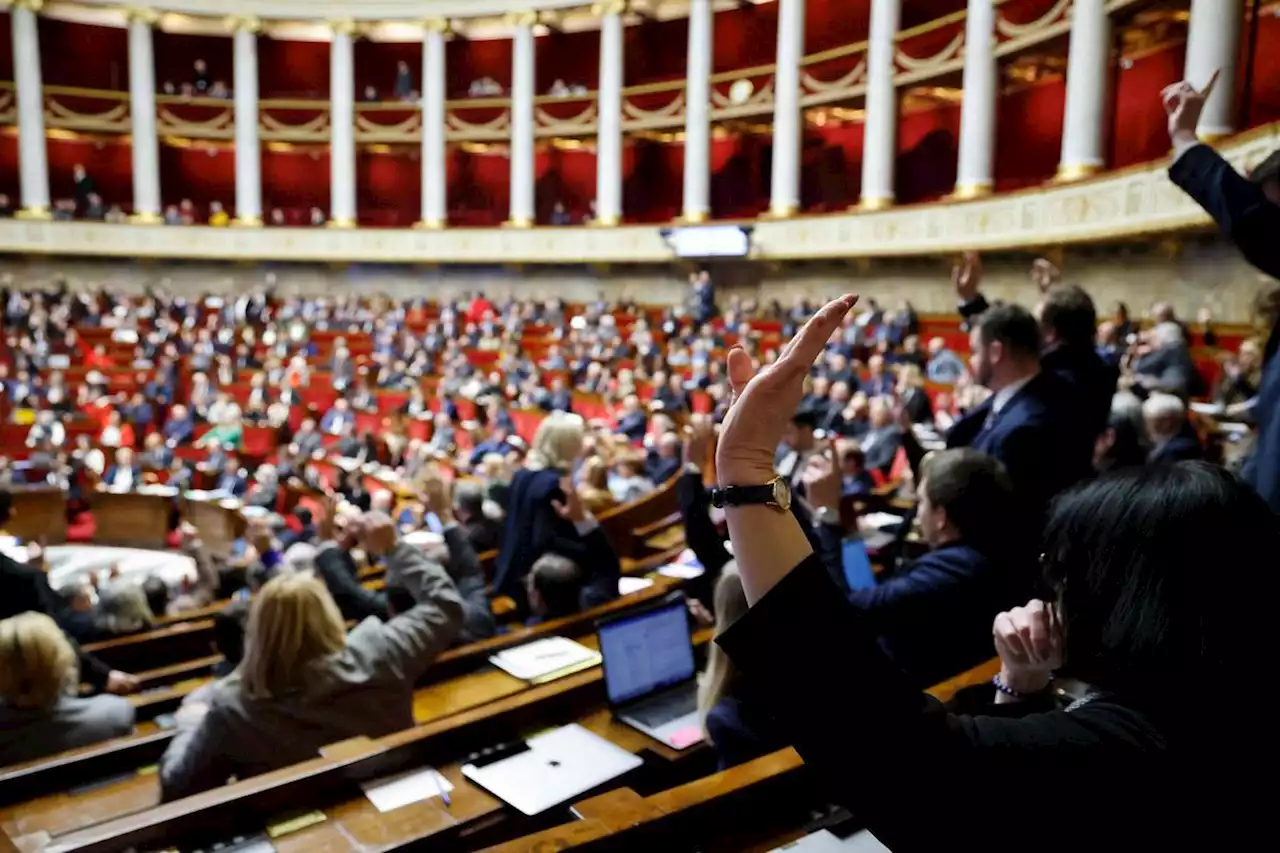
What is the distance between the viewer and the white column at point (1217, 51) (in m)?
9.09

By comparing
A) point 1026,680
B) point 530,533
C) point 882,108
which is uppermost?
point 882,108

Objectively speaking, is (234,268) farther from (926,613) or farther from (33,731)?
(926,613)

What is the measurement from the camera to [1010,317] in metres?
2.99

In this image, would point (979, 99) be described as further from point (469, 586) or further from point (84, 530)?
point (84, 530)

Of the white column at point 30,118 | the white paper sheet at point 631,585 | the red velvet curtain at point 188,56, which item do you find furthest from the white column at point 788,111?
the white column at point 30,118

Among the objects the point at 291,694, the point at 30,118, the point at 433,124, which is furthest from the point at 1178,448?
the point at 30,118

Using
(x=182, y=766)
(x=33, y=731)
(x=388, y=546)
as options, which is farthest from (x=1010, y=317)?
(x=33, y=731)

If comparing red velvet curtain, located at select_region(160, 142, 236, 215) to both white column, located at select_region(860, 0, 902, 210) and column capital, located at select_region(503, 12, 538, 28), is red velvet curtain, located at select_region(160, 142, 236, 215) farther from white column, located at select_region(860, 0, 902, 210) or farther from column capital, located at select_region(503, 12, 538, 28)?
white column, located at select_region(860, 0, 902, 210)

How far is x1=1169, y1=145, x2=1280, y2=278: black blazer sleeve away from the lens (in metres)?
2.03

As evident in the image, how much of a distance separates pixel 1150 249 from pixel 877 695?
1197 centimetres

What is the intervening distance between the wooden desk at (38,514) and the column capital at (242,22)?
1454cm

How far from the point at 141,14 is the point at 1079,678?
2454 centimetres

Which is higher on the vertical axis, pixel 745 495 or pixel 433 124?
pixel 433 124

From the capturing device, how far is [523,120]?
809 inches
